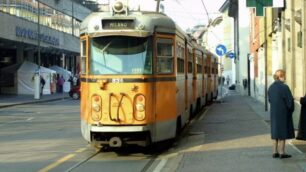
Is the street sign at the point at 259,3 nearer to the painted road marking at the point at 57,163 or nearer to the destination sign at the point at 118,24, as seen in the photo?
the destination sign at the point at 118,24

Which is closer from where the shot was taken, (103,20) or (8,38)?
(103,20)

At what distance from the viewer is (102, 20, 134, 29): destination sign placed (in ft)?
40.8

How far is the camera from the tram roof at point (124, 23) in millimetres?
12391

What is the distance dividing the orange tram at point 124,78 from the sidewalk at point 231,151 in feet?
3.38

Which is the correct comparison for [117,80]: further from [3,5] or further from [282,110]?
[3,5]

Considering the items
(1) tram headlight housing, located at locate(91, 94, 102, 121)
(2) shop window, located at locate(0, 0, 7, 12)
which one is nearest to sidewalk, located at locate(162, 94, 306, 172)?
(1) tram headlight housing, located at locate(91, 94, 102, 121)

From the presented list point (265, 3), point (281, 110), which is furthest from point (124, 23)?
point (265, 3)

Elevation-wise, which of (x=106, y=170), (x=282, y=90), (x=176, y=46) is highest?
(x=176, y=46)

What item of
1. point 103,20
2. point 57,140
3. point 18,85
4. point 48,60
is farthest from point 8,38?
point 103,20

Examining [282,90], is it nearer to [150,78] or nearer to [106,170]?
[150,78]

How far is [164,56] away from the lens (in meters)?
13.0

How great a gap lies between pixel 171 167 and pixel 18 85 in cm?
4200

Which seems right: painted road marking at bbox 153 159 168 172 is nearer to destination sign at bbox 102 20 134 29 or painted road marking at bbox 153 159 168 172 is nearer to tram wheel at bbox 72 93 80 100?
destination sign at bbox 102 20 134 29

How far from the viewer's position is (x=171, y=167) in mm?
10852
